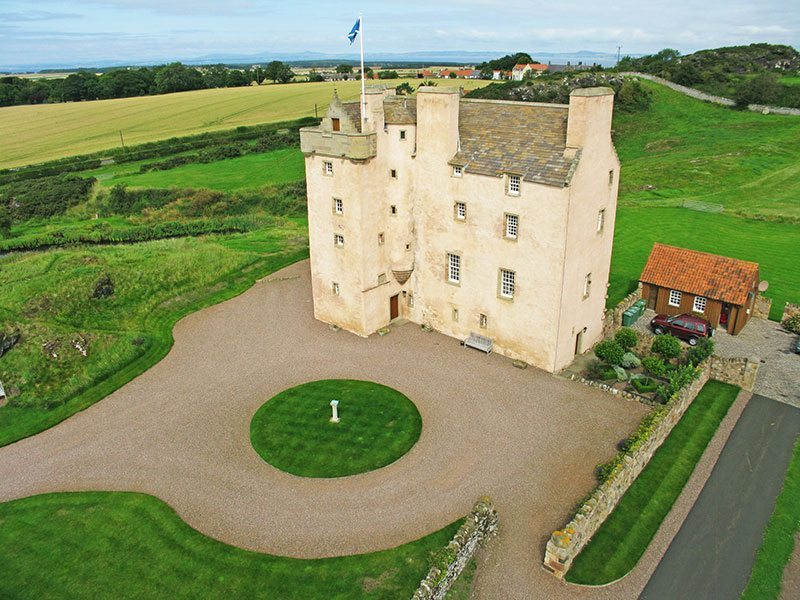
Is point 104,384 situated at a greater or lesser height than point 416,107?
lesser

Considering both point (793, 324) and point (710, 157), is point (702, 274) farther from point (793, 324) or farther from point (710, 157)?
point (710, 157)

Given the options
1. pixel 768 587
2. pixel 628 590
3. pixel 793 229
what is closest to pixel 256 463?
pixel 628 590

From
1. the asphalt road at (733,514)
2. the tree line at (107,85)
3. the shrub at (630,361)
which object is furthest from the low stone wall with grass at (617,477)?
the tree line at (107,85)

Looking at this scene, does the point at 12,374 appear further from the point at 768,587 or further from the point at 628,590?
the point at 768,587

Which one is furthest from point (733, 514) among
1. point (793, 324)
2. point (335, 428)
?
point (793, 324)

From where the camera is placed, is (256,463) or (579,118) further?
(579,118)

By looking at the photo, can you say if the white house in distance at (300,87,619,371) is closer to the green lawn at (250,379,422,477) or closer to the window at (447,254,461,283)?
the window at (447,254,461,283)
